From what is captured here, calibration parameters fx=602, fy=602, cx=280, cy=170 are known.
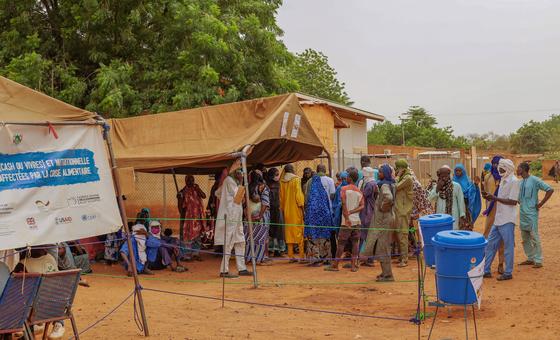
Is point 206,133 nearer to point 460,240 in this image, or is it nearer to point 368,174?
point 368,174

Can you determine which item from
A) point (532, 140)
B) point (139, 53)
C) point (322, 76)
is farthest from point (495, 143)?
point (139, 53)

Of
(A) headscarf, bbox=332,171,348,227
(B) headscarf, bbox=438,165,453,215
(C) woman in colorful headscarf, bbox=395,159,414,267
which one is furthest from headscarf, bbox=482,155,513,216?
(A) headscarf, bbox=332,171,348,227

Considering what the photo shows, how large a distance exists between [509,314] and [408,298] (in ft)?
4.86

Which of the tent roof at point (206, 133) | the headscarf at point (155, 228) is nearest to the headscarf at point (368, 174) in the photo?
the tent roof at point (206, 133)

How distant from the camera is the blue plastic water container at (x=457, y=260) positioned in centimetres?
664

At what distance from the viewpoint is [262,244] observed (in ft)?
38.9

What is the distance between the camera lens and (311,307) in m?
8.08

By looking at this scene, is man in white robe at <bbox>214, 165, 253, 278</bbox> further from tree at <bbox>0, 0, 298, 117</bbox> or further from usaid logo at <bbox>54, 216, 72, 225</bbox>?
tree at <bbox>0, 0, 298, 117</bbox>

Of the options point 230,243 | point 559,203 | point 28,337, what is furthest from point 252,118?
point 559,203

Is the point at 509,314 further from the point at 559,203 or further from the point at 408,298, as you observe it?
the point at 559,203

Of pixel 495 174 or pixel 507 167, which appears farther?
pixel 495 174

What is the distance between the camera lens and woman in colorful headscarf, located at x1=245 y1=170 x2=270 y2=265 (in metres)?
11.6

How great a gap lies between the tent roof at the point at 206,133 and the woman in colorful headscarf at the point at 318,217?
0.88 metres

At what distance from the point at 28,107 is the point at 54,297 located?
1.91 m
